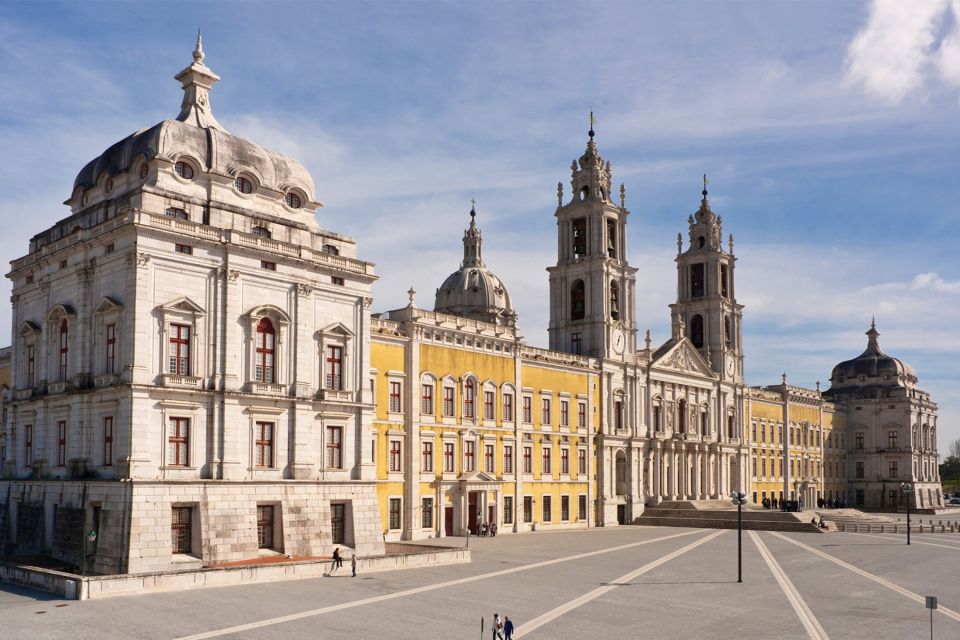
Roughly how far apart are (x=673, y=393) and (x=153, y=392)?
50.8 metres

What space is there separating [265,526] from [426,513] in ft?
59.9

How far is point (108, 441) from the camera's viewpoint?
3712 centimetres

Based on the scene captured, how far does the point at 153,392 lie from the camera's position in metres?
36.2

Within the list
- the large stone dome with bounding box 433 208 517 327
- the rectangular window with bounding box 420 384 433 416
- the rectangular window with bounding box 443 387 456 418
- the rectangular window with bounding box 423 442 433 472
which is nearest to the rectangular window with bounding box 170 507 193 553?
the rectangular window with bounding box 423 442 433 472

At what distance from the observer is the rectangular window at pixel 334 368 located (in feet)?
140

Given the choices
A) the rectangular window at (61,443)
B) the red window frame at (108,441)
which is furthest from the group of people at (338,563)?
the rectangular window at (61,443)

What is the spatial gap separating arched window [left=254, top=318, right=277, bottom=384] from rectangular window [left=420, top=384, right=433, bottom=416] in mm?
17219

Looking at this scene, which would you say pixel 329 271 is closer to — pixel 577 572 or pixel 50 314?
pixel 50 314

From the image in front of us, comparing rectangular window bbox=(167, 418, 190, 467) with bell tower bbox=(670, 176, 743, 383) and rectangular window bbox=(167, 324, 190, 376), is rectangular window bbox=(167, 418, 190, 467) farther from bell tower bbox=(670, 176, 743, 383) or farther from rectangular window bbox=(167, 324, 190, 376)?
bell tower bbox=(670, 176, 743, 383)

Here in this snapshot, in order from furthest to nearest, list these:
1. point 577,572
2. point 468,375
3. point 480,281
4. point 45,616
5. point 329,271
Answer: point 480,281, point 468,375, point 329,271, point 577,572, point 45,616

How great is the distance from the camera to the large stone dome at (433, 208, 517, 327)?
94.1 metres

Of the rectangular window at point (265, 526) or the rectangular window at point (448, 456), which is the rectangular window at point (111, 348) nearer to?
the rectangular window at point (265, 526)

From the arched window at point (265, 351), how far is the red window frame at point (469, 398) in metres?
20.9

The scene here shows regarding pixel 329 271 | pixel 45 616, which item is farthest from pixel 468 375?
pixel 45 616
